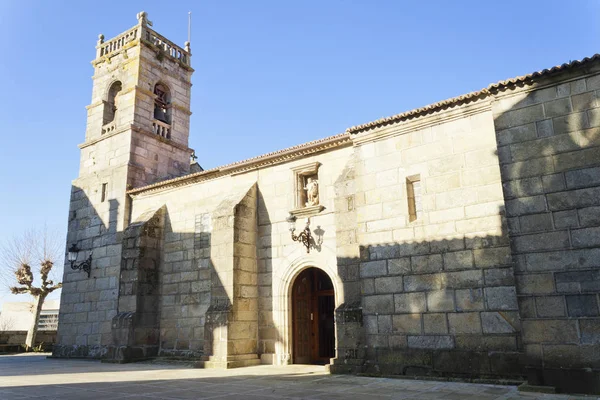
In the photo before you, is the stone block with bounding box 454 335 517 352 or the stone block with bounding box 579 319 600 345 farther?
the stone block with bounding box 454 335 517 352

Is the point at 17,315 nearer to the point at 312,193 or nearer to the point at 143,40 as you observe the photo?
the point at 143,40

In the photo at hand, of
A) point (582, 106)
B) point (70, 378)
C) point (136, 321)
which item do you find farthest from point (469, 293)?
point (136, 321)

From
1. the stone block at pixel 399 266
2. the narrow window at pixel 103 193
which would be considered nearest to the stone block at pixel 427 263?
the stone block at pixel 399 266

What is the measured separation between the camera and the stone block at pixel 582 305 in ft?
22.2

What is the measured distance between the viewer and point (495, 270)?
8281 mm

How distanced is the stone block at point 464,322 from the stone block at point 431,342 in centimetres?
19

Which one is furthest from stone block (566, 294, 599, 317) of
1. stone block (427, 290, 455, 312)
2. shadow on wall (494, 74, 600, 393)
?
stone block (427, 290, 455, 312)

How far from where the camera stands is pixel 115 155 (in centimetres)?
1658

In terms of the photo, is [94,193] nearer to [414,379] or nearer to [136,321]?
[136,321]

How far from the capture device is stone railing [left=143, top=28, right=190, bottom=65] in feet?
59.2

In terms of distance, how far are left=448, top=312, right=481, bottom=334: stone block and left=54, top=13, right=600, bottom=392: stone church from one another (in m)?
0.02

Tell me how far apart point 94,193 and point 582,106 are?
50.2ft

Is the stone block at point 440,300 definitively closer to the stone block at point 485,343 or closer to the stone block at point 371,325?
the stone block at point 485,343

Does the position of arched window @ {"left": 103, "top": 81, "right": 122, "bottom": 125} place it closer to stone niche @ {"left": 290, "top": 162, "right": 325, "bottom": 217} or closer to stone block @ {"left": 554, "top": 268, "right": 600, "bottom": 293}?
stone niche @ {"left": 290, "top": 162, "right": 325, "bottom": 217}
